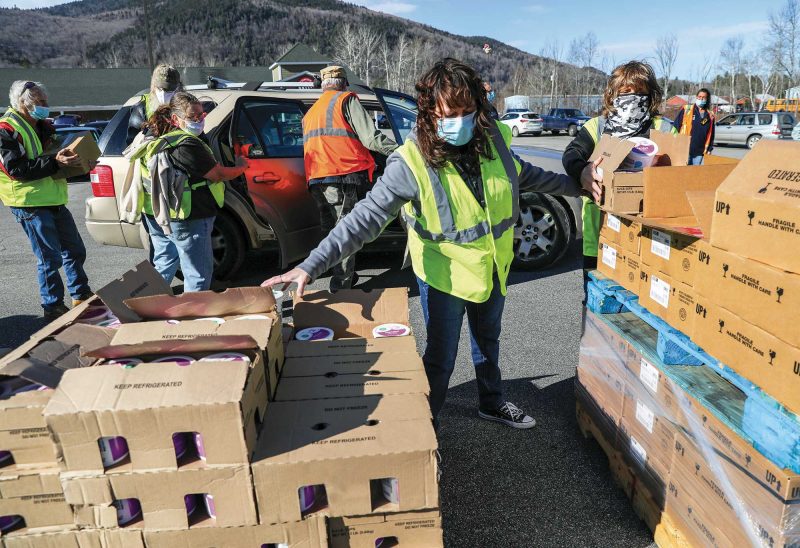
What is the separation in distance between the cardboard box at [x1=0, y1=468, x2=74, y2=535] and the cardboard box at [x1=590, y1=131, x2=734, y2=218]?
88.2 inches

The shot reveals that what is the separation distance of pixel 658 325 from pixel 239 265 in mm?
4062

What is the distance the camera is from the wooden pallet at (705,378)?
1.57m

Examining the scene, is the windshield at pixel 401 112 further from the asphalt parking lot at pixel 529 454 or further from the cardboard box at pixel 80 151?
the cardboard box at pixel 80 151

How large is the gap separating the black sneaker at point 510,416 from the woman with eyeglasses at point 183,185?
215 centimetres

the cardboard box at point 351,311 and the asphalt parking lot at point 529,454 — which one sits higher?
the cardboard box at point 351,311

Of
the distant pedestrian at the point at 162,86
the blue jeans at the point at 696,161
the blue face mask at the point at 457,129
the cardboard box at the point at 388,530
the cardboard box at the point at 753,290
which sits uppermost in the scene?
the distant pedestrian at the point at 162,86

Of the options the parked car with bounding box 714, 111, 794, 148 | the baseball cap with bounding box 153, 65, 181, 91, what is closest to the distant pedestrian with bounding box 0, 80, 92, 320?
the baseball cap with bounding box 153, 65, 181, 91

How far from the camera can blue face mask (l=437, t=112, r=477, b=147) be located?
7.35 feet

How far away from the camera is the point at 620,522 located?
237 cm

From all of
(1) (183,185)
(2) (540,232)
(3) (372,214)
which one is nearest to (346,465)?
(3) (372,214)

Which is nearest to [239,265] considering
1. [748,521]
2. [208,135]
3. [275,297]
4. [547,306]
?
[208,135]

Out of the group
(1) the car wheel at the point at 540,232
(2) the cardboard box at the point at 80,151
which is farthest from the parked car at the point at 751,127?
(2) the cardboard box at the point at 80,151

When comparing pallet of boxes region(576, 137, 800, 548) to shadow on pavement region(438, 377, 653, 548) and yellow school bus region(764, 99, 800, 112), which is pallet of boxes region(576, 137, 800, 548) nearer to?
shadow on pavement region(438, 377, 653, 548)

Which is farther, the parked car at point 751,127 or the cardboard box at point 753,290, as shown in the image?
the parked car at point 751,127
